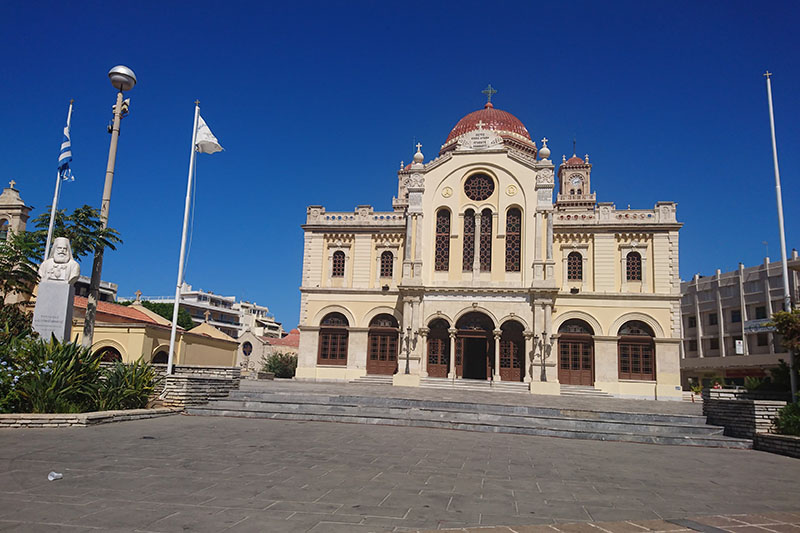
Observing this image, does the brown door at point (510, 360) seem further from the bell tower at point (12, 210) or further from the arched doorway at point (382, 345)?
the bell tower at point (12, 210)

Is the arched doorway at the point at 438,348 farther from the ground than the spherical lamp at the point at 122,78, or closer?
closer

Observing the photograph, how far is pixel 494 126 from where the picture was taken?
36.9 m

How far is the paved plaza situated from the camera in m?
4.93

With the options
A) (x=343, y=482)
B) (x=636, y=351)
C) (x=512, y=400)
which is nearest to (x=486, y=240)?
(x=636, y=351)

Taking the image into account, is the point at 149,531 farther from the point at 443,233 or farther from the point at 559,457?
the point at 443,233

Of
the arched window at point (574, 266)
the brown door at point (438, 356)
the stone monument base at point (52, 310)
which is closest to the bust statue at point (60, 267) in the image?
the stone monument base at point (52, 310)

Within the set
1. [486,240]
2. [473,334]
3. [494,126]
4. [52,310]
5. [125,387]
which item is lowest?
[125,387]

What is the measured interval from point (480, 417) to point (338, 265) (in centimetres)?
1815

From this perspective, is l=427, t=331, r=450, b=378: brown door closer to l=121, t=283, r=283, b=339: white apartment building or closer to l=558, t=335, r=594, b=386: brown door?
l=558, t=335, r=594, b=386: brown door

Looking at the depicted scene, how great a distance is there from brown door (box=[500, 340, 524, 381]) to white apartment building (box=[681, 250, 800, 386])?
1078 inches

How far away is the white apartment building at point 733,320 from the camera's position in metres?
46.8

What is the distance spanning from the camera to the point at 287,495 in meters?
5.71

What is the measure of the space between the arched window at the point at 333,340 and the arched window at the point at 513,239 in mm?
9275

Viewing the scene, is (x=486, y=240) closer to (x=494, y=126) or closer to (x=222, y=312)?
(x=494, y=126)
